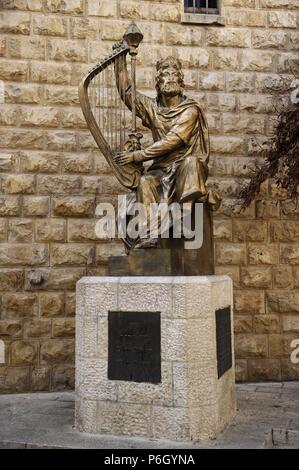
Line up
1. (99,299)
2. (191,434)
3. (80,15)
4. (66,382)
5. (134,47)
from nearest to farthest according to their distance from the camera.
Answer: (191,434), (99,299), (134,47), (66,382), (80,15)

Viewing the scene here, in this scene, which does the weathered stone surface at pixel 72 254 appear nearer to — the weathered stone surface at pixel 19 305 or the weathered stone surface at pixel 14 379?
the weathered stone surface at pixel 19 305

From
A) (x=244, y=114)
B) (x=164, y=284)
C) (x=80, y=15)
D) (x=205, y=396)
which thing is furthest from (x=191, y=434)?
(x=80, y=15)

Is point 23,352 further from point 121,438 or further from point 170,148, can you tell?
point 170,148

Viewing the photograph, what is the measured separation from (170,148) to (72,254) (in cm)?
236

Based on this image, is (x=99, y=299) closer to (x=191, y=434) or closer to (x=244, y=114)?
(x=191, y=434)

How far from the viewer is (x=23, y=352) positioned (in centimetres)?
614

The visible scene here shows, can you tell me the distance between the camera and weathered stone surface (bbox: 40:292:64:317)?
20.4ft

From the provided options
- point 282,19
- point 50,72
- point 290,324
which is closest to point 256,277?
point 290,324

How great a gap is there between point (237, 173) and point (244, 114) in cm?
76

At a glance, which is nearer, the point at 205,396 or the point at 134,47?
the point at 205,396

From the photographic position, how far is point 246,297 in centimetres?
662

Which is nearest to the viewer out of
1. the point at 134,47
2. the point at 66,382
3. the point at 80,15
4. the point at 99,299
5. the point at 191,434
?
the point at 191,434

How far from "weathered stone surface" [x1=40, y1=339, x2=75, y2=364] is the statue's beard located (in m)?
3.11

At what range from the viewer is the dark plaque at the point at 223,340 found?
4.25m
